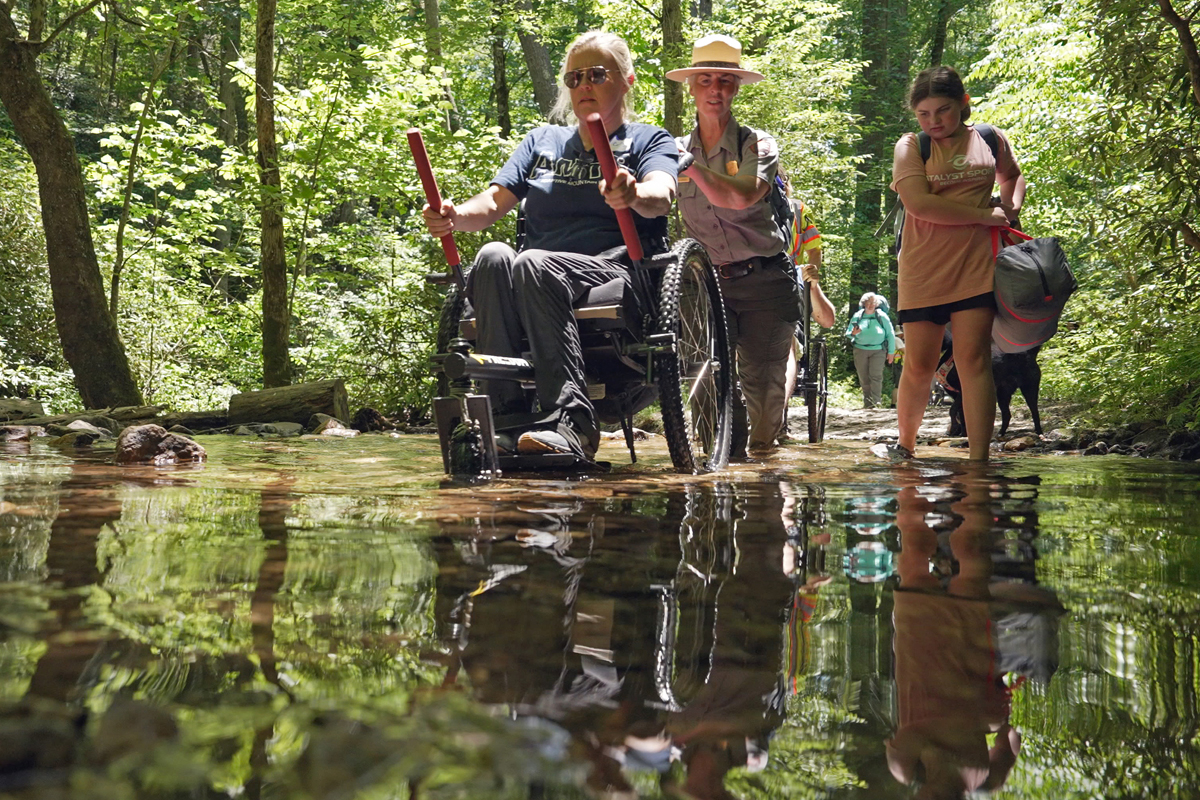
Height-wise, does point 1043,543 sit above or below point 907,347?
below

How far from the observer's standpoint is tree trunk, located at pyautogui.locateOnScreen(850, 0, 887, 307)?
1142 inches

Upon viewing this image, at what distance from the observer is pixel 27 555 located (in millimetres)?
1717

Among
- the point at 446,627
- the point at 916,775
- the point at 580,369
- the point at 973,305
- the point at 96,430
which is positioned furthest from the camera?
the point at 96,430

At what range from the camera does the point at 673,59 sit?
12023mm

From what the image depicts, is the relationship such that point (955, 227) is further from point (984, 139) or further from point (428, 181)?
point (428, 181)

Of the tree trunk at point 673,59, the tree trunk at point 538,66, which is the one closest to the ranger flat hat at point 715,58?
the tree trunk at point 673,59

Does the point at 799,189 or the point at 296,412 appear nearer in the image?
the point at 296,412

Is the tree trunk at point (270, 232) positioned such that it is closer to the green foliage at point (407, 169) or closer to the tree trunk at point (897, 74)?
the green foliage at point (407, 169)

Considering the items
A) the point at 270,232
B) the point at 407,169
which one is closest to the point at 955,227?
the point at 270,232

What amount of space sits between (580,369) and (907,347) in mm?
2015

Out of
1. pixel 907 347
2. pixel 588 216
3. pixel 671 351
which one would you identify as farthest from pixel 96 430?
pixel 907 347

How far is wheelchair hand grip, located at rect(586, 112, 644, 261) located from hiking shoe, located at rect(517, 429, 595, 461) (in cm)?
88

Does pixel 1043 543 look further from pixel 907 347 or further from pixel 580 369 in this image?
pixel 907 347

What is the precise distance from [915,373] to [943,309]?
14.7 inches
